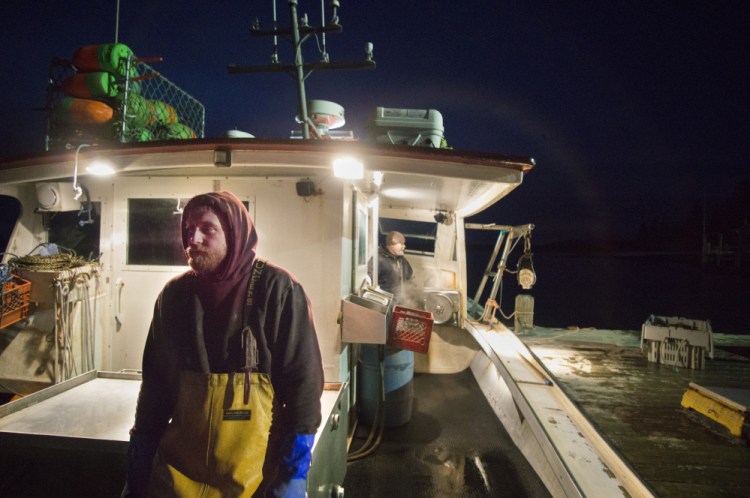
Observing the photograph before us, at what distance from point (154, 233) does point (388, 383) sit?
387 cm

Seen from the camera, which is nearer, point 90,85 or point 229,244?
point 229,244

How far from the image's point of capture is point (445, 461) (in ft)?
15.7

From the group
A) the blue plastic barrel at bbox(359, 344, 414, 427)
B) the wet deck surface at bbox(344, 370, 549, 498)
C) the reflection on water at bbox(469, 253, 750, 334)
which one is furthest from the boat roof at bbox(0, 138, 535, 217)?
the reflection on water at bbox(469, 253, 750, 334)

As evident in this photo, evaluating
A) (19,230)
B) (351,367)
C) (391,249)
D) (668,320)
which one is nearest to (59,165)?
(19,230)

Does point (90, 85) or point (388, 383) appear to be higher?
Result: point (90, 85)

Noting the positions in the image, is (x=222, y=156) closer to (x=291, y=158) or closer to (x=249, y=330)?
(x=291, y=158)

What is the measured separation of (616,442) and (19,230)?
848cm

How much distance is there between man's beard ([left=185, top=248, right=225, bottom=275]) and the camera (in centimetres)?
199

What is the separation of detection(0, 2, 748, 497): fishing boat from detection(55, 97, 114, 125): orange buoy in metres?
0.38

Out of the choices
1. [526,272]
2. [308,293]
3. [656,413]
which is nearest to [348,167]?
[308,293]

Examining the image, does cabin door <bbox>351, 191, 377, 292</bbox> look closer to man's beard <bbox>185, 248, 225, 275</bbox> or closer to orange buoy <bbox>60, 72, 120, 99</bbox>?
man's beard <bbox>185, 248, 225, 275</bbox>

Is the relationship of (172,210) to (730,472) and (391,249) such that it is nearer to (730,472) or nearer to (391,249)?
(391,249)

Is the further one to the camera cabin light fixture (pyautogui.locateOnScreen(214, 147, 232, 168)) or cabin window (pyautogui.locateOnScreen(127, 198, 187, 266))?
cabin window (pyautogui.locateOnScreen(127, 198, 187, 266))

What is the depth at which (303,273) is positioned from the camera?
14.5 feet
